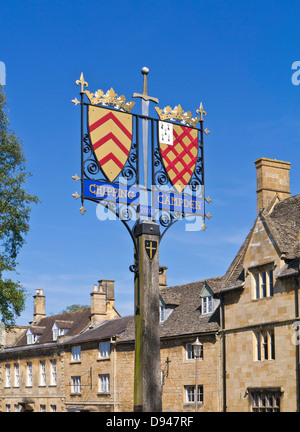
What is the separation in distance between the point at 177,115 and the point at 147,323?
498 cm

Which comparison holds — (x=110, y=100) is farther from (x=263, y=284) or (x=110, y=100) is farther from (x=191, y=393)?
(x=191, y=393)

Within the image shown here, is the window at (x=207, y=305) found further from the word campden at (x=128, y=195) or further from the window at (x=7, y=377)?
the window at (x=7, y=377)

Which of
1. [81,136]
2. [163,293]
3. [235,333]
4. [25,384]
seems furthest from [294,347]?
[25,384]

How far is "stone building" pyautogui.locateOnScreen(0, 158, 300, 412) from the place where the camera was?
28.3 meters

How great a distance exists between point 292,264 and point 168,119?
14465 mm

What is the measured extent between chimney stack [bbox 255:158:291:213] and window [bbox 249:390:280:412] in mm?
9510

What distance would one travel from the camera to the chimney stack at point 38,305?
193 feet

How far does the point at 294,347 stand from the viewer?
89.4ft

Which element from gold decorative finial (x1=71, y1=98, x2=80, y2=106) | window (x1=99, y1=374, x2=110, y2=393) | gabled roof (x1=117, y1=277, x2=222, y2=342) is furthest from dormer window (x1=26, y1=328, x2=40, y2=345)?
gold decorative finial (x1=71, y1=98, x2=80, y2=106)

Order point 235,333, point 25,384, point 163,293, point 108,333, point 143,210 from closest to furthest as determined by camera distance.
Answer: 1. point 143,210
2. point 235,333
3. point 163,293
4. point 108,333
5. point 25,384

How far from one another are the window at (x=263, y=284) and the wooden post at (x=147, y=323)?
53.2 ft

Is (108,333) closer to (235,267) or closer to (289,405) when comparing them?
(235,267)

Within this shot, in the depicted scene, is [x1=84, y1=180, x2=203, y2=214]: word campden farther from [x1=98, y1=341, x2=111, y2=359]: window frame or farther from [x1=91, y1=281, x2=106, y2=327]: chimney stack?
[x1=91, y1=281, x2=106, y2=327]: chimney stack

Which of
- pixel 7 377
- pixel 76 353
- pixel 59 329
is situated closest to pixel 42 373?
pixel 59 329
